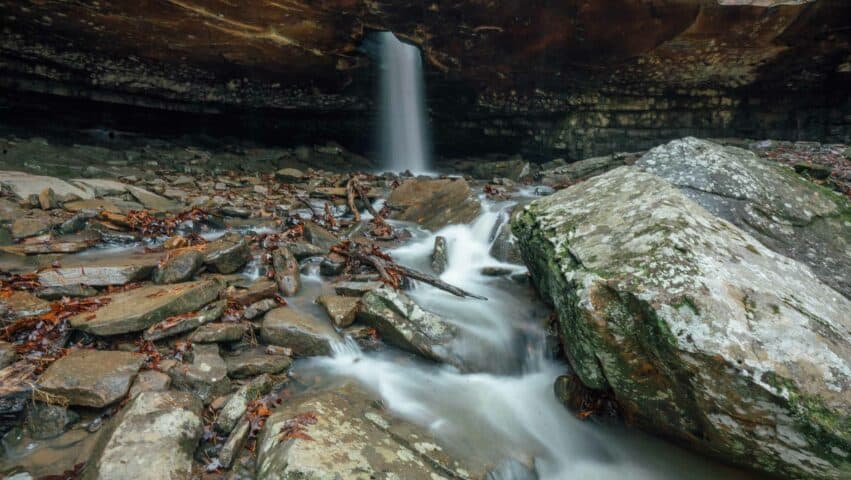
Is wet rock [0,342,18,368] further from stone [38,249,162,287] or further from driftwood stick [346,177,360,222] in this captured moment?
driftwood stick [346,177,360,222]

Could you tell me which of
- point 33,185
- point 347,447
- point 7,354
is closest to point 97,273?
point 7,354

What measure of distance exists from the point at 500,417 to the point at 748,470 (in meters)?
1.41

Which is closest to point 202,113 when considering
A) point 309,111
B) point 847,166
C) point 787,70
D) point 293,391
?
point 309,111

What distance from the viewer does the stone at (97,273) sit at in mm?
3640

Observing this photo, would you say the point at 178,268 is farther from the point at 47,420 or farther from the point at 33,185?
the point at 33,185

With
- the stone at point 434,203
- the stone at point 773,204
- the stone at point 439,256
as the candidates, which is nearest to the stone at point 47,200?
the stone at point 434,203

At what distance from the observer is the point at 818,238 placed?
3539 mm

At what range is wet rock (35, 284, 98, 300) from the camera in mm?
3426

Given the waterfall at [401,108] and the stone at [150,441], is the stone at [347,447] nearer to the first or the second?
the stone at [150,441]

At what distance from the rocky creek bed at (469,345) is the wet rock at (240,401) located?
14mm

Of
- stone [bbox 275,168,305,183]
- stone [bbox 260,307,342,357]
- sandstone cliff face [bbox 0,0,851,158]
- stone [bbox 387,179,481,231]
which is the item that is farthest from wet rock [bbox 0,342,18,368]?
sandstone cliff face [bbox 0,0,851,158]

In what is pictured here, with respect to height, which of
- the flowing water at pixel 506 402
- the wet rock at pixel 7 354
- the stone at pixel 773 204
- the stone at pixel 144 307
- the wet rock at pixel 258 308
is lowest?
the flowing water at pixel 506 402

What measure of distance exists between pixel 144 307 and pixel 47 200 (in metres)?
3.99

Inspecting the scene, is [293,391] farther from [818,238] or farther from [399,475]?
[818,238]
